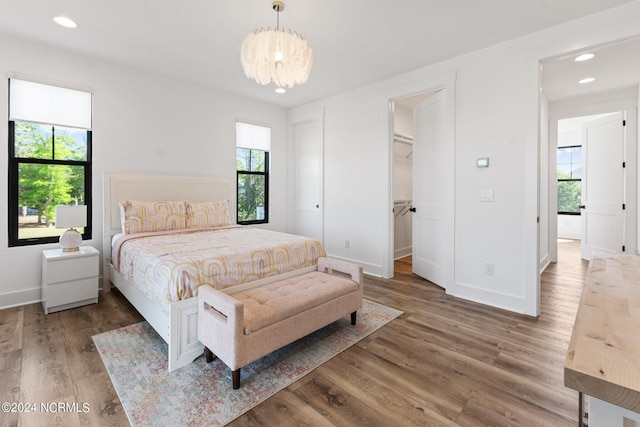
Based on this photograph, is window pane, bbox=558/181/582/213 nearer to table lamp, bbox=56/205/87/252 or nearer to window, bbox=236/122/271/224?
window, bbox=236/122/271/224

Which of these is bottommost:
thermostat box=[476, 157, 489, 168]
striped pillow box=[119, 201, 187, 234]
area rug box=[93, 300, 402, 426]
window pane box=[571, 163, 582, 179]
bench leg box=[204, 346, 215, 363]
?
area rug box=[93, 300, 402, 426]

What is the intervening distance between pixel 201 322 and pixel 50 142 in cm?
284

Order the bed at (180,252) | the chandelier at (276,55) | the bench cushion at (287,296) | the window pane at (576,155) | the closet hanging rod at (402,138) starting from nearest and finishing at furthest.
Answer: the bench cushion at (287,296) < the bed at (180,252) < the chandelier at (276,55) < the closet hanging rod at (402,138) < the window pane at (576,155)

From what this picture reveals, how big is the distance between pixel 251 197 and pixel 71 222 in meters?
2.50

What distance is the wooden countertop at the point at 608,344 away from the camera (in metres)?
0.50

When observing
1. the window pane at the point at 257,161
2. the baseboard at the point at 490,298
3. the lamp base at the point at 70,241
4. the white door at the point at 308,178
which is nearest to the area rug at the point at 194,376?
the lamp base at the point at 70,241

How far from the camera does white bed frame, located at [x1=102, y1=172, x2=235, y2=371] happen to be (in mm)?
2035

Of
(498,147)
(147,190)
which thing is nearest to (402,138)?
(498,147)

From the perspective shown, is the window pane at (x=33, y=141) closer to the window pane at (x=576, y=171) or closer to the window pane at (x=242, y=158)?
the window pane at (x=242, y=158)

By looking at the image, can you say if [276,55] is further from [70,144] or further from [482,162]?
[70,144]

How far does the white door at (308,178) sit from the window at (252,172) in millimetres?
549

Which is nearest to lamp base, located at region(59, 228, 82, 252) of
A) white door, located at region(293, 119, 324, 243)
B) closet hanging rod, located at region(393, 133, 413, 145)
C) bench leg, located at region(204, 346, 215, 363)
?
bench leg, located at region(204, 346, 215, 363)

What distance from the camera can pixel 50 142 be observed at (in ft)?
10.7

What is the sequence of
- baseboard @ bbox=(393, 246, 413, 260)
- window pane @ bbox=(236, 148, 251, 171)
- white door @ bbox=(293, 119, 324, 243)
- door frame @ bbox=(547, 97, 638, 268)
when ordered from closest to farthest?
door frame @ bbox=(547, 97, 638, 268), window pane @ bbox=(236, 148, 251, 171), white door @ bbox=(293, 119, 324, 243), baseboard @ bbox=(393, 246, 413, 260)
